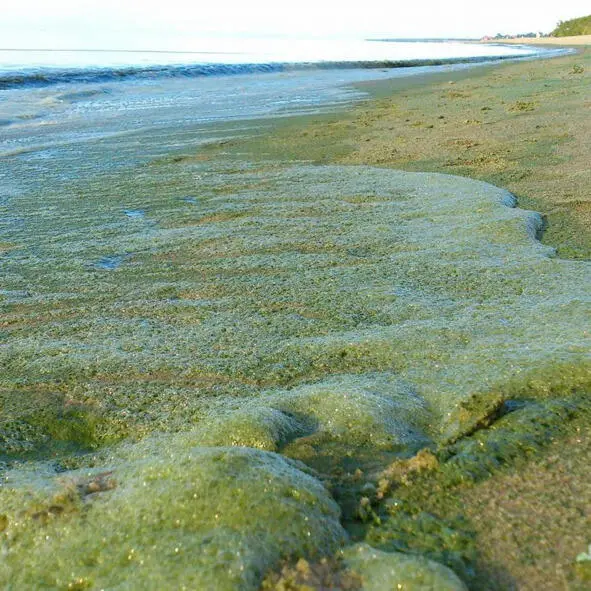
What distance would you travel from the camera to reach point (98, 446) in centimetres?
181

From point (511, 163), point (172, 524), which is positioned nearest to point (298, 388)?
point (172, 524)

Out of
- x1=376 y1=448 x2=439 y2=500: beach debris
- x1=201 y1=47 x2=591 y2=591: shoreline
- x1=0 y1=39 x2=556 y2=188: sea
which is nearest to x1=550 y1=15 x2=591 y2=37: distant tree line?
x1=0 y1=39 x2=556 y2=188: sea

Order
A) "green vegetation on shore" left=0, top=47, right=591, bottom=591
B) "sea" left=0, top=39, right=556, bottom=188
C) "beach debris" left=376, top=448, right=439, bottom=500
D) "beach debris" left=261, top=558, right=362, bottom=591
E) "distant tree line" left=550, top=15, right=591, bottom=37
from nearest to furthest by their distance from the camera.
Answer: "beach debris" left=261, top=558, right=362, bottom=591 < "green vegetation on shore" left=0, top=47, right=591, bottom=591 < "beach debris" left=376, top=448, right=439, bottom=500 < "sea" left=0, top=39, right=556, bottom=188 < "distant tree line" left=550, top=15, right=591, bottom=37

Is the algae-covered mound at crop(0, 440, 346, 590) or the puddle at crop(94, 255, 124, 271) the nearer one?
the algae-covered mound at crop(0, 440, 346, 590)

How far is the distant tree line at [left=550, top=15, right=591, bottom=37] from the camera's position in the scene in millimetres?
44844

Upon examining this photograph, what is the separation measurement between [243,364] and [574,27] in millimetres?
51658

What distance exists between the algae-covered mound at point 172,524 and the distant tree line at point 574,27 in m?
48.9

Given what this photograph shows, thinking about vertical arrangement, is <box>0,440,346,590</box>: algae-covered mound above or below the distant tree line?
below

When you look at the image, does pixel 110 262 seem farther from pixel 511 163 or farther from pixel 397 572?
pixel 511 163

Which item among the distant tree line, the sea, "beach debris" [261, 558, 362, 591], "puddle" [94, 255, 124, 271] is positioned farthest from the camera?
the distant tree line

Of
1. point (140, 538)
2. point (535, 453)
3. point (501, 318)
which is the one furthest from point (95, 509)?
point (501, 318)

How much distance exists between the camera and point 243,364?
7.06ft

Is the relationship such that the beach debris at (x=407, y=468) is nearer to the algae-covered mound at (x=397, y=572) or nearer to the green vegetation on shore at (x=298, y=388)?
the green vegetation on shore at (x=298, y=388)

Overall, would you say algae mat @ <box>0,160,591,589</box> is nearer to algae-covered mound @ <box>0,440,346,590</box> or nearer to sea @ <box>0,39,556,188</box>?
algae-covered mound @ <box>0,440,346,590</box>
